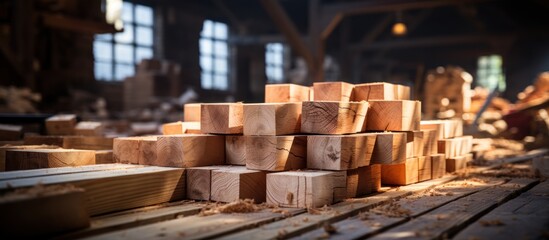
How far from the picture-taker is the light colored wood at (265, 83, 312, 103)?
4551mm

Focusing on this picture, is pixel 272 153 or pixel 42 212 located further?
pixel 272 153

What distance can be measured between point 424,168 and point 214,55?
578 inches

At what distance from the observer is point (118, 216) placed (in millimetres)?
3080

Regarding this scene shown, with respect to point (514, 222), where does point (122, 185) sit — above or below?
above

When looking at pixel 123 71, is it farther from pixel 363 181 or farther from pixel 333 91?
pixel 363 181

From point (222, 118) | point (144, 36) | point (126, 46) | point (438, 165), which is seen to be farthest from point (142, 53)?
point (222, 118)

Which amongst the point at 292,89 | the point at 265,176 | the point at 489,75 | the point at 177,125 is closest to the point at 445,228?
the point at 265,176

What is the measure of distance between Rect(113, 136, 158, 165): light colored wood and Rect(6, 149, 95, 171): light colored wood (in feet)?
0.74

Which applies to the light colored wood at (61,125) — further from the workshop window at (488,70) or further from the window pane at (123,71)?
the workshop window at (488,70)

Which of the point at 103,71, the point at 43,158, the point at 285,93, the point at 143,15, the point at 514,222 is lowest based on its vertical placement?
the point at 514,222

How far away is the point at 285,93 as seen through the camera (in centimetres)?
457

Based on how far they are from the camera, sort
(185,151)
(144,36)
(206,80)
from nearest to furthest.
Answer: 1. (185,151)
2. (144,36)
3. (206,80)

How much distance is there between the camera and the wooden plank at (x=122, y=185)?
3.00 metres

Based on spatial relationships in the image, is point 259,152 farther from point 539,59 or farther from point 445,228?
point 539,59
